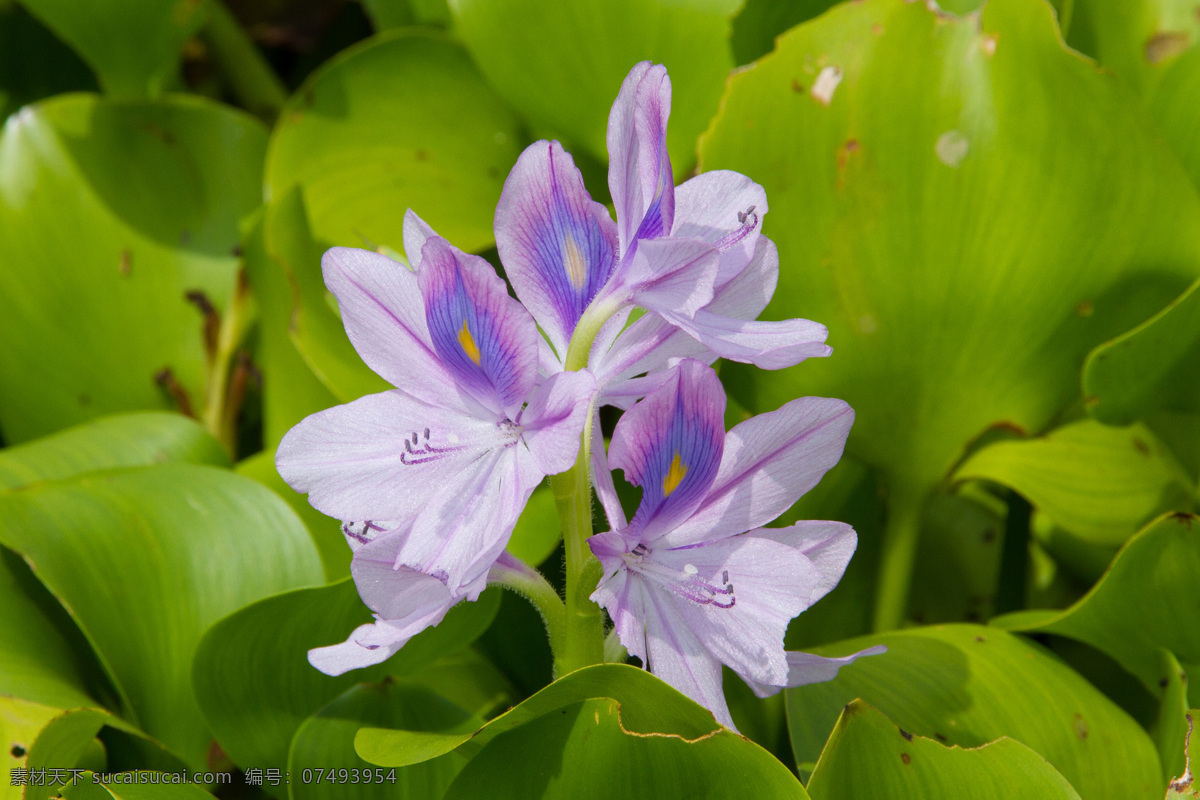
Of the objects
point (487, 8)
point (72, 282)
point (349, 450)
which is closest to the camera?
point (349, 450)

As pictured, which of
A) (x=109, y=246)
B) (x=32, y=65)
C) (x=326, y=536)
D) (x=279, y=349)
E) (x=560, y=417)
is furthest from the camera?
(x=32, y=65)

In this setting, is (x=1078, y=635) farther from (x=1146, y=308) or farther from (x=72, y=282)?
(x=72, y=282)

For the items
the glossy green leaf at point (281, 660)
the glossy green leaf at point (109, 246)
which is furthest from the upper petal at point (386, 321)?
the glossy green leaf at point (109, 246)

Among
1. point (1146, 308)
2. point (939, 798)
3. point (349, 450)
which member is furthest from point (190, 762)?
point (1146, 308)

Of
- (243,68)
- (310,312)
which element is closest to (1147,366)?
(310,312)

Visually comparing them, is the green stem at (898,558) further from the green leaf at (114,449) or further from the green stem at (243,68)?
the green stem at (243,68)

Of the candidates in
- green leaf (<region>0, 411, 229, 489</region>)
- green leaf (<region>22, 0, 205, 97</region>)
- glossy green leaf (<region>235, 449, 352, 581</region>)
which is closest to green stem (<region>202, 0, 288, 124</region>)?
green leaf (<region>22, 0, 205, 97</region>)

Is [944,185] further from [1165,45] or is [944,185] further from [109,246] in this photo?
[109,246]
